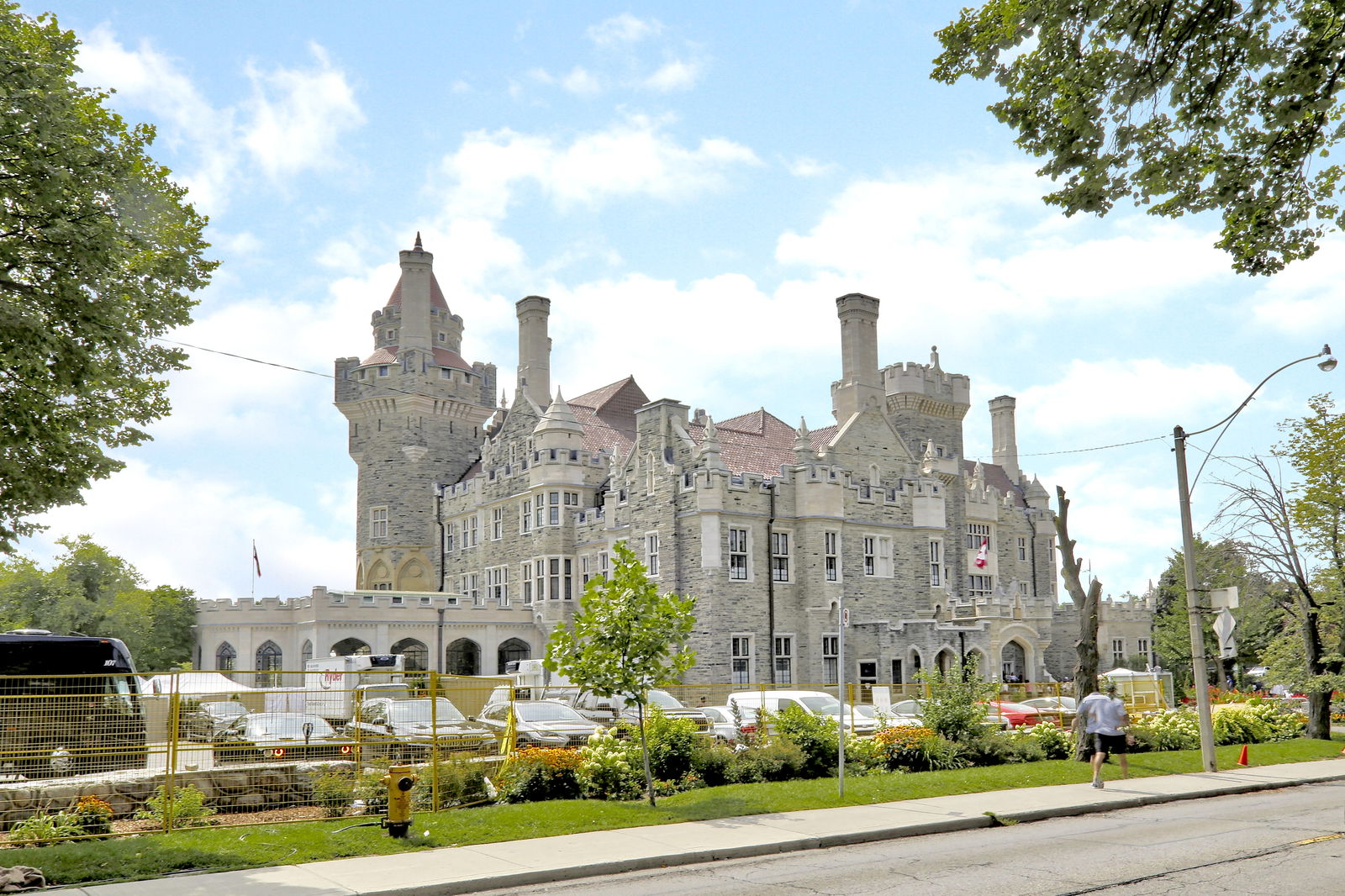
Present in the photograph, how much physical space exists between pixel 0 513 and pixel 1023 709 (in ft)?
86.6

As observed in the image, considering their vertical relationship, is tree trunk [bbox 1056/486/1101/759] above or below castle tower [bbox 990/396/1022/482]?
below

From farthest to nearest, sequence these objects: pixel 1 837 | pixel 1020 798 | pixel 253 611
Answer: pixel 253 611
pixel 1020 798
pixel 1 837

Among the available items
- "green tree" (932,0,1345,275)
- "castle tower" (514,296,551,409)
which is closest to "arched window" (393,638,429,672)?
"castle tower" (514,296,551,409)

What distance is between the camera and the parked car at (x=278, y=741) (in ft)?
50.0

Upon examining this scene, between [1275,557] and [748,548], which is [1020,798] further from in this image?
[748,548]

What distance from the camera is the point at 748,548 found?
39312 mm

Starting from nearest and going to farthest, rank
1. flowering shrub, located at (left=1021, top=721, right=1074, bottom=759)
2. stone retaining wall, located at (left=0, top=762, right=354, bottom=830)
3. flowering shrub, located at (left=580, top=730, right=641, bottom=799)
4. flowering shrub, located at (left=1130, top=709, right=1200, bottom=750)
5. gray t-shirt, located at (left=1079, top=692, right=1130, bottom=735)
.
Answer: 1. stone retaining wall, located at (left=0, top=762, right=354, bottom=830)
2. flowering shrub, located at (left=580, top=730, right=641, bottom=799)
3. gray t-shirt, located at (left=1079, top=692, right=1130, bottom=735)
4. flowering shrub, located at (left=1021, top=721, right=1074, bottom=759)
5. flowering shrub, located at (left=1130, top=709, right=1200, bottom=750)

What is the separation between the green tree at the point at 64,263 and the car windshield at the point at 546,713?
10762 millimetres

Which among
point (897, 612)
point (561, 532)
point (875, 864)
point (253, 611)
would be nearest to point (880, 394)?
point (897, 612)

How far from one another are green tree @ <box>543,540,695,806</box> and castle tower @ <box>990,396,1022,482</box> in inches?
2322

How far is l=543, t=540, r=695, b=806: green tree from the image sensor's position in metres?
16.6

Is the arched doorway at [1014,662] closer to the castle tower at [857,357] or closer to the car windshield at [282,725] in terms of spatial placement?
the castle tower at [857,357]

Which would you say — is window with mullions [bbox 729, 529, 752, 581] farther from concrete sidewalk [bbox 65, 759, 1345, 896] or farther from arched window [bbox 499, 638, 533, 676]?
concrete sidewalk [bbox 65, 759, 1345, 896]

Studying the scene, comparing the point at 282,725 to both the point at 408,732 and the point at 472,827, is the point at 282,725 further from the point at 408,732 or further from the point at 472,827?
the point at 472,827
